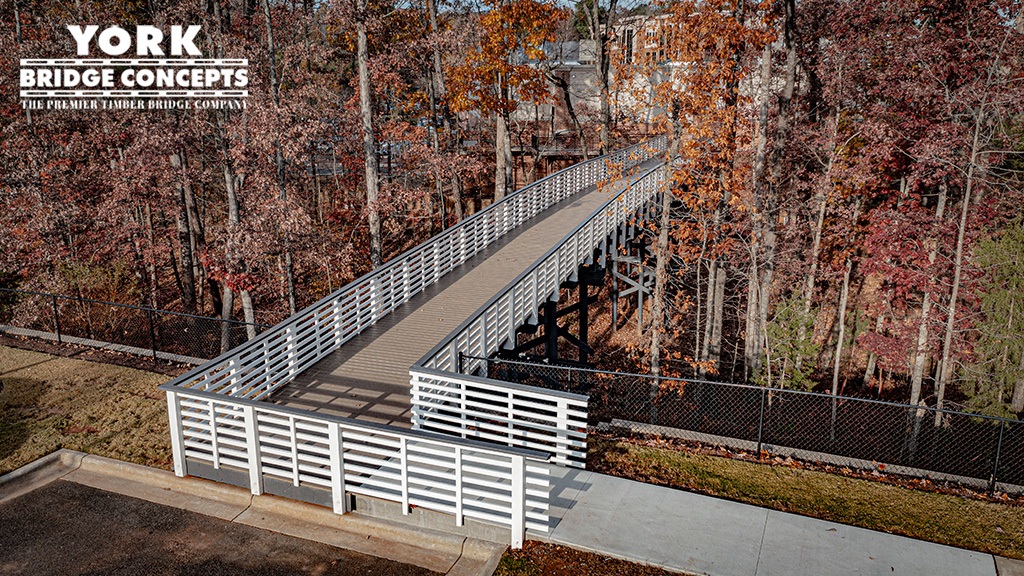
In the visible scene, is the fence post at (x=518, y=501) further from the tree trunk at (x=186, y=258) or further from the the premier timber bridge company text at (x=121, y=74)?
the tree trunk at (x=186, y=258)

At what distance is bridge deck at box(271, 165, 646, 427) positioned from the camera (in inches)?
423

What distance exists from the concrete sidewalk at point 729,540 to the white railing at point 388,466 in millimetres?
609

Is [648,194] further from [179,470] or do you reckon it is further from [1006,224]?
[179,470]

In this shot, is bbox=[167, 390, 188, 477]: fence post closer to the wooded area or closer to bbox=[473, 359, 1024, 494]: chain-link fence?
bbox=[473, 359, 1024, 494]: chain-link fence

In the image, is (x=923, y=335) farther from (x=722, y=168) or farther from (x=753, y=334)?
(x=722, y=168)

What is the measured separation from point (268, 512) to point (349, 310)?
212 inches

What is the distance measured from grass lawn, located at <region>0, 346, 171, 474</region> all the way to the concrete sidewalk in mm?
6619

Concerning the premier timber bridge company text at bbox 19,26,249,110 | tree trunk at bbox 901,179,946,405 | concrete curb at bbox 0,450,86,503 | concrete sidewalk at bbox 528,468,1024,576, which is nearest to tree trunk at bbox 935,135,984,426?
tree trunk at bbox 901,179,946,405

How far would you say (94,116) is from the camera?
23125mm

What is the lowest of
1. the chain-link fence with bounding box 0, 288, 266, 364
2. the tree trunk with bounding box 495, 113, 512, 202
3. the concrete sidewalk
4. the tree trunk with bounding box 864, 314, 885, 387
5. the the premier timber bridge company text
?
the tree trunk with bounding box 864, 314, 885, 387

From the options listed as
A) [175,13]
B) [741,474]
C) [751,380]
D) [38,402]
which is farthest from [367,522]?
[175,13]

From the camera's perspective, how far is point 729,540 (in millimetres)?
8031

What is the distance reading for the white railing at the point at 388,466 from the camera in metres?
8.08

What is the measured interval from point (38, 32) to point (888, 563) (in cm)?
3088
